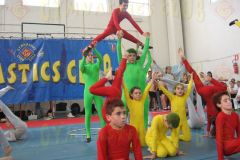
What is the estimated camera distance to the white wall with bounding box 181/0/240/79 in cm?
965

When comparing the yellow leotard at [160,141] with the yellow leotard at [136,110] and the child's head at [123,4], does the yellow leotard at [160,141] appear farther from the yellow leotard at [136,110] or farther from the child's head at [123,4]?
the child's head at [123,4]

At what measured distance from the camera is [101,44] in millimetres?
8609

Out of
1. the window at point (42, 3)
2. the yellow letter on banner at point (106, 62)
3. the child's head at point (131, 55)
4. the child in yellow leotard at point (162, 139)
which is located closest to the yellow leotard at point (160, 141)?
the child in yellow leotard at point (162, 139)

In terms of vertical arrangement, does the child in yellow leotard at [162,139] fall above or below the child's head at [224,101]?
below

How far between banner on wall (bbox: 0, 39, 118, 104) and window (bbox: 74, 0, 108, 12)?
2.24 meters

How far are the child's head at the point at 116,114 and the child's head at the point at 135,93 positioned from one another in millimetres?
1439

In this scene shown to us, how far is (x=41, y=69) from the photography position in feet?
25.8

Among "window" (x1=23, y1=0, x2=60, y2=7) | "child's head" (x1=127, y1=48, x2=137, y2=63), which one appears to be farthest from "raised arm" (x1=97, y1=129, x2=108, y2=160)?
"window" (x1=23, y1=0, x2=60, y2=7)

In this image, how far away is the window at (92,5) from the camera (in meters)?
10.1

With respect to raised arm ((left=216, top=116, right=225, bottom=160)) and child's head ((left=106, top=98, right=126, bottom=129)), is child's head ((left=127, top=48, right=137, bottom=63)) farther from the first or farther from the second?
child's head ((left=106, top=98, right=126, bottom=129))

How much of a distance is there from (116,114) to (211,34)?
929 cm

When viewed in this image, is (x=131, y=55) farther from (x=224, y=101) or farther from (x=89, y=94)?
(x=224, y=101)

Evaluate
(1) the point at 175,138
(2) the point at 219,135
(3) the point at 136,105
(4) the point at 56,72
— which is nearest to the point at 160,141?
(1) the point at 175,138

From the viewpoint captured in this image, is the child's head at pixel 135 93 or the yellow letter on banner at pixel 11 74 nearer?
the child's head at pixel 135 93
